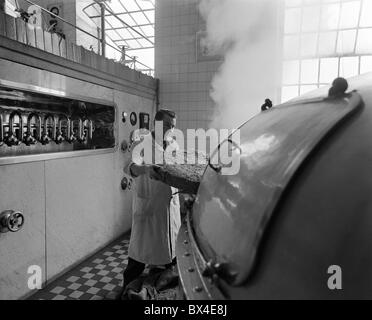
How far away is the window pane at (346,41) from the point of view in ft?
12.5

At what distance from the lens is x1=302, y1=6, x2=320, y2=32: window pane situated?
13.0 ft

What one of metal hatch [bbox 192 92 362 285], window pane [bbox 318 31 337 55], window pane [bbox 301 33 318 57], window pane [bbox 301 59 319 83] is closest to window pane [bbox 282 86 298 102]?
window pane [bbox 301 59 319 83]

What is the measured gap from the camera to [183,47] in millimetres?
4625

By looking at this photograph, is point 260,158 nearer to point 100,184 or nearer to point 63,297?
point 63,297

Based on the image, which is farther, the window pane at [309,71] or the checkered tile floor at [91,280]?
the window pane at [309,71]

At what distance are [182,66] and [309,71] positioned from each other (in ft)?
6.23

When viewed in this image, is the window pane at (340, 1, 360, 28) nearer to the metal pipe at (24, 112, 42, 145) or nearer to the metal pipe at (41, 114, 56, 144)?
the metal pipe at (41, 114, 56, 144)

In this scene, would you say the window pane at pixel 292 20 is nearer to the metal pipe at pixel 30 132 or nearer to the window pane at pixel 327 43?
the window pane at pixel 327 43

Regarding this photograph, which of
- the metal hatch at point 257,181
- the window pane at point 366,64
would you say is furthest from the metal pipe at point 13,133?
the window pane at point 366,64

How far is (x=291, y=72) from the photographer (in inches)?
161

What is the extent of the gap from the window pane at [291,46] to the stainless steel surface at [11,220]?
374cm

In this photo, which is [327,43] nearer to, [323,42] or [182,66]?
[323,42]

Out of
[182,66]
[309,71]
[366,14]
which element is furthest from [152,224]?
[366,14]
